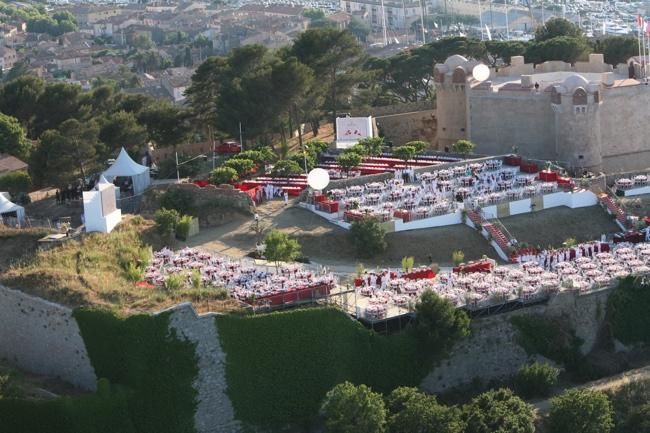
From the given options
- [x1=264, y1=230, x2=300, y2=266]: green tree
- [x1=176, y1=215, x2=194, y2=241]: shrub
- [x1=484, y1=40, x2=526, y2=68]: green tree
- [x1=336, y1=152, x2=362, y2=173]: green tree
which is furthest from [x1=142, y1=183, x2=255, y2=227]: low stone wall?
[x1=484, y1=40, x2=526, y2=68]: green tree

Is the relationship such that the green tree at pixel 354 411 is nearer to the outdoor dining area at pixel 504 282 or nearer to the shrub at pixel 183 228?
the outdoor dining area at pixel 504 282

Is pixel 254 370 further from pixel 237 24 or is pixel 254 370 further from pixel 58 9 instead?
pixel 58 9

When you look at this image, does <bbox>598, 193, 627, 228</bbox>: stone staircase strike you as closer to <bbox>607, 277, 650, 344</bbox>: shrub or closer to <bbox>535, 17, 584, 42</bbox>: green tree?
<bbox>607, 277, 650, 344</bbox>: shrub

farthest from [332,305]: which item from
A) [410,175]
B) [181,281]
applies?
[410,175]

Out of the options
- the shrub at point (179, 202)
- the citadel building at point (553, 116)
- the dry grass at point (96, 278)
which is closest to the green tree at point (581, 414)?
the dry grass at point (96, 278)

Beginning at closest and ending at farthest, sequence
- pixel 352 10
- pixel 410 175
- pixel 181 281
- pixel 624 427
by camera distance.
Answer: pixel 624 427
pixel 181 281
pixel 410 175
pixel 352 10

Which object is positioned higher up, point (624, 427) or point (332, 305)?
point (332, 305)

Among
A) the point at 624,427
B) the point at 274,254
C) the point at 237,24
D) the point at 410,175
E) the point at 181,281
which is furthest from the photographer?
the point at 237,24
